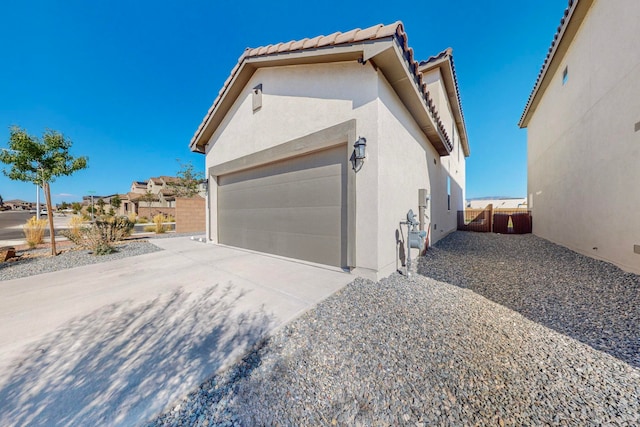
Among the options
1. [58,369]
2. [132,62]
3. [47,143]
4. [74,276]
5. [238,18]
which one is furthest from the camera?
[132,62]

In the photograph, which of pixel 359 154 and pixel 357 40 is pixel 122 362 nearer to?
pixel 359 154

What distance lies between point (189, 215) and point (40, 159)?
6541mm

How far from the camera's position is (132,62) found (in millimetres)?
10719

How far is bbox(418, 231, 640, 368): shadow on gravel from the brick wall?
40.3 feet

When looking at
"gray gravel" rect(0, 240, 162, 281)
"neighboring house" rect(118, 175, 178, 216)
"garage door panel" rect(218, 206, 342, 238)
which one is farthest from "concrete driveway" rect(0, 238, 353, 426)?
"neighboring house" rect(118, 175, 178, 216)

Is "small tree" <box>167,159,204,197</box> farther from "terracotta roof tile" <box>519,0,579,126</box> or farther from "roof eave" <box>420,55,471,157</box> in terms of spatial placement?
"terracotta roof tile" <box>519,0,579,126</box>

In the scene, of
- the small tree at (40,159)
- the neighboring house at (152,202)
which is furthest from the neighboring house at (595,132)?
the neighboring house at (152,202)

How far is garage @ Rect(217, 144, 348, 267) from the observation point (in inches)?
186

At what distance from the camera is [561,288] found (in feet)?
12.5

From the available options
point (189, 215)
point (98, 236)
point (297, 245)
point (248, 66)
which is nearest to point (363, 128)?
point (297, 245)

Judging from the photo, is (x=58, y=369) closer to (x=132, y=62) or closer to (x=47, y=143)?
(x=47, y=143)

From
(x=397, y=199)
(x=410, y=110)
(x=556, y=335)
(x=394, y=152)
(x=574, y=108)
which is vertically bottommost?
(x=556, y=335)

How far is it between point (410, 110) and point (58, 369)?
7.12 m

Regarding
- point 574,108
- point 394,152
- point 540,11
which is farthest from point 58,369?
point 540,11
